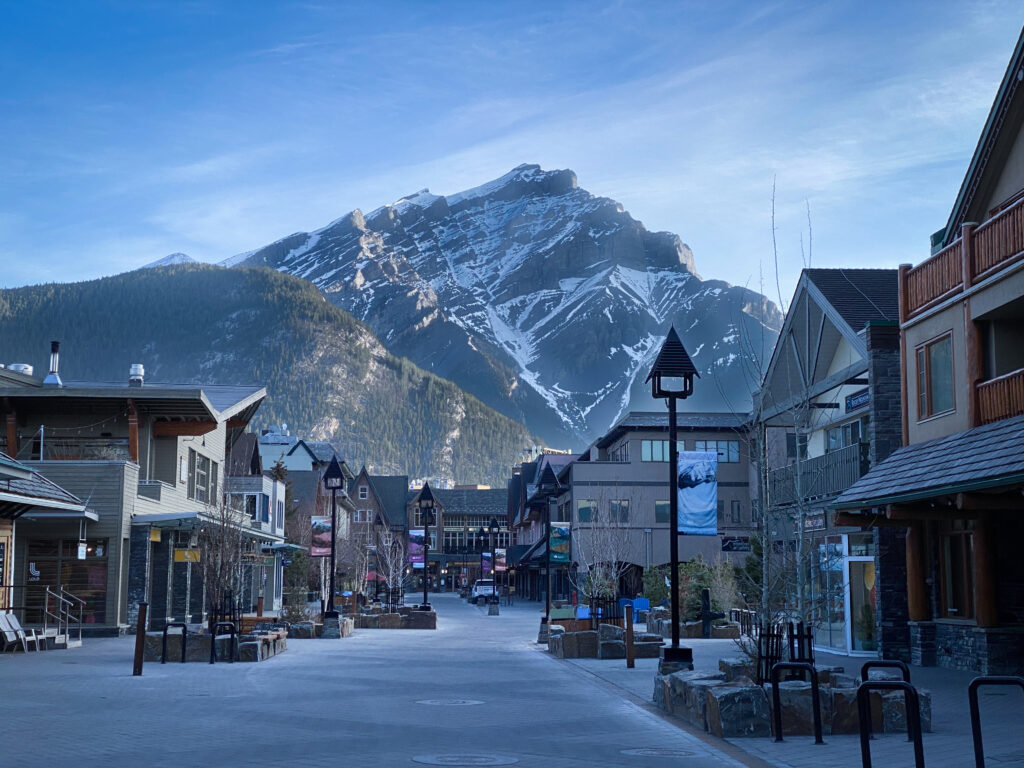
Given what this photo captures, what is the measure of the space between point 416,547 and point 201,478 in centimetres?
8246

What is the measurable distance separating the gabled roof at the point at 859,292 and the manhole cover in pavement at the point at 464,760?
2048cm

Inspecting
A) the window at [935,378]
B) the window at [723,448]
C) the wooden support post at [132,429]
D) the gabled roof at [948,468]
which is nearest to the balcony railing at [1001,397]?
the gabled roof at [948,468]

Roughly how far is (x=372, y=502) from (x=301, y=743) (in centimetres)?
10652

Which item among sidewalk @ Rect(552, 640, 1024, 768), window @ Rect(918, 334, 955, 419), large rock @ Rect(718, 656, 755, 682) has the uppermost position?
window @ Rect(918, 334, 955, 419)

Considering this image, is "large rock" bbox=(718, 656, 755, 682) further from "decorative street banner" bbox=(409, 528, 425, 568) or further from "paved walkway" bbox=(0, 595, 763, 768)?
"decorative street banner" bbox=(409, 528, 425, 568)

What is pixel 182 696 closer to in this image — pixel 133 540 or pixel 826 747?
pixel 826 747

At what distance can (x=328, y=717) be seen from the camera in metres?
14.4

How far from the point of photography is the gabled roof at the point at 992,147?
21.1 meters

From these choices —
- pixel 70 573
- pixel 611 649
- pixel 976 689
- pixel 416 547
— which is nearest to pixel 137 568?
pixel 70 573

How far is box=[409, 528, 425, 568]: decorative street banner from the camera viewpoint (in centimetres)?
10970

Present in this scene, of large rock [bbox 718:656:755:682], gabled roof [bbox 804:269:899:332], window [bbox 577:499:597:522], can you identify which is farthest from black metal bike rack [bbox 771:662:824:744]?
window [bbox 577:499:597:522]

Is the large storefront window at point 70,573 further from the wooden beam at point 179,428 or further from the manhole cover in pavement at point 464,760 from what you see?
the manhole cover in pavement at point 464,760

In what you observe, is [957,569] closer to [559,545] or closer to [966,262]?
[966,262]

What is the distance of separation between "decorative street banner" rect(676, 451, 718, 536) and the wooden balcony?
1274 inches
